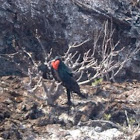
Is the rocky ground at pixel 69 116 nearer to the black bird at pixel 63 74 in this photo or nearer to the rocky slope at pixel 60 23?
the black bird at pixel 63 74

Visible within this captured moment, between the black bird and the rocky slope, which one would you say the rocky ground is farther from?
the rocky slope

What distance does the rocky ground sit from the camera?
5949mm

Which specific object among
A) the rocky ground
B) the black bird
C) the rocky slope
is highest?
the rocky slope

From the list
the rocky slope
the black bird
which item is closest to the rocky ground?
the black bird

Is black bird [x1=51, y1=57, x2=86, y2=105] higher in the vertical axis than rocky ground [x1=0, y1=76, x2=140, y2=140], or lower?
higher

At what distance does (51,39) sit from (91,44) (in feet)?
2.85

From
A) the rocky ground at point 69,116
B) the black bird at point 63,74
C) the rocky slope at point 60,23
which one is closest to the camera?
the rocky ground at point 69,116

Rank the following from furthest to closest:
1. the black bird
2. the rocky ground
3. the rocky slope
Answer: the rocky slope < the black bird < the rocky ground

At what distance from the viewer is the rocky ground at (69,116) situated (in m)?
5.95

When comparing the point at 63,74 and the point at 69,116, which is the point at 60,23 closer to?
the point at 63,74

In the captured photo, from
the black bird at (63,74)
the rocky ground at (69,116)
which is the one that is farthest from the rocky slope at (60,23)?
the black bird at (63,74)

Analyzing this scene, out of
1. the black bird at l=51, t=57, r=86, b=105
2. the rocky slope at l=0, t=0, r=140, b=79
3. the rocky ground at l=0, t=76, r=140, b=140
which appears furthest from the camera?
the rocky slope at l=0, t=0, r=140, b=79

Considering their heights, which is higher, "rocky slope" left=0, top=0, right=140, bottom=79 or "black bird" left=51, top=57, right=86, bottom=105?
"rocky slope" left=0, top=0, right=140, bottom=79

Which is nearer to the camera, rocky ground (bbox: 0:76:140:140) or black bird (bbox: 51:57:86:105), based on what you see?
rocky ground (bbox: 0:76:140:140)
